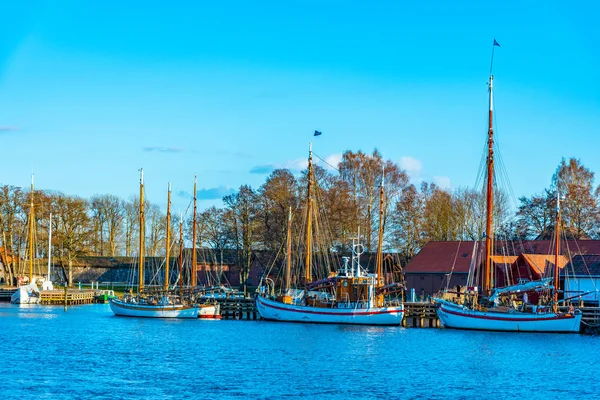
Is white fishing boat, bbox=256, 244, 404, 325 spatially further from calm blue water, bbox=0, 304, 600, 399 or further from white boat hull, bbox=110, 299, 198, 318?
white boat hull, bbox=110, 299, 198, 318

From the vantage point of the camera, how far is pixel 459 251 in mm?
87000

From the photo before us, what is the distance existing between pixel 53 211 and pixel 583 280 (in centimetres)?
6488

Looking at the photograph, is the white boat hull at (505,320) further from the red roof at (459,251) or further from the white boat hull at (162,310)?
the white boat hull at (162,310)

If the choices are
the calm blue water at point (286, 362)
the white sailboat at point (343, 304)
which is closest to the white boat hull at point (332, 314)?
the white sailboat at point (343, 304)

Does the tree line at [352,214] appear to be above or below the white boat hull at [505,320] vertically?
above

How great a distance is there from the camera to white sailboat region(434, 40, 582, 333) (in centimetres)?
6294

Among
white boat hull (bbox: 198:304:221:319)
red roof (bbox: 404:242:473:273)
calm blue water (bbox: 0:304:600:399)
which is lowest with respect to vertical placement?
calm blue water (bbox: 0:304:600:399)

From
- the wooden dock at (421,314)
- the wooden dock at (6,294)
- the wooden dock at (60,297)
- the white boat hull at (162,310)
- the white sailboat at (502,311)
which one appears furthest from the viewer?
the wooden dock at (6,294)

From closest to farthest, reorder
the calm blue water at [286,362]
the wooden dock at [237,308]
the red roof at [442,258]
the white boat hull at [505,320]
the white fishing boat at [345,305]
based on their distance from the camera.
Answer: the calm blue water at [286,362] < the white boat hull at [505,320] < the white fishing boat at [345,305] < the wooden dock at [237,308] < the red roof at [442,258]

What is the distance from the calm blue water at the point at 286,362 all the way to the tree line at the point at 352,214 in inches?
990

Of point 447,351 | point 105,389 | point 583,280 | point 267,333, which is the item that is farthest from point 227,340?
point 583,280

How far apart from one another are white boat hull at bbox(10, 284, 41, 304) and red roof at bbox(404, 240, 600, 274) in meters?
40.8

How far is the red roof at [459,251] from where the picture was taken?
84.5 meters

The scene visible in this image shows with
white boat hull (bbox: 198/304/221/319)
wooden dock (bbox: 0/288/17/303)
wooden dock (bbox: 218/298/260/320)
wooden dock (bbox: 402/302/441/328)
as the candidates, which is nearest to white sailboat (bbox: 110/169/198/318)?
white boat hull (bbox: 198/304/221/319)
